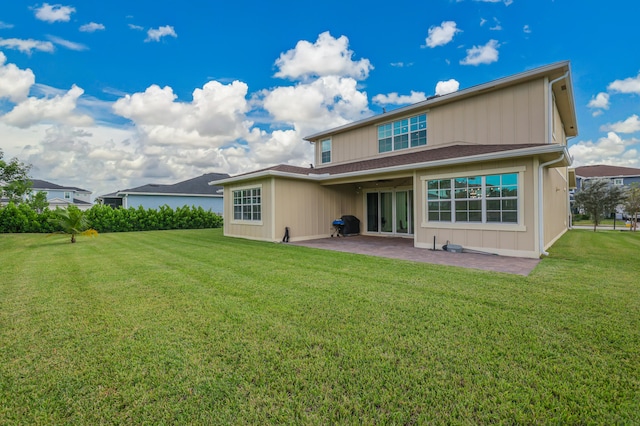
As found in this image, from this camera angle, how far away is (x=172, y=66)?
13344 mm

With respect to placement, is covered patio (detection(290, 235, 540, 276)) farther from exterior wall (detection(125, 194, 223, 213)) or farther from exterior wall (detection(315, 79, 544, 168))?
exterior wall (detection(125, 194, 223, 213))

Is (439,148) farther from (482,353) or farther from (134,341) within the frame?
(134,341)

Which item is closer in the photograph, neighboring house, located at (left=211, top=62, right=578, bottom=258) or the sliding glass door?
neighboring house, located at (left=211, top=62, right=578, bottom=258)

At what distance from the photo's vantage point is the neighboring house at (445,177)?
7.81 m

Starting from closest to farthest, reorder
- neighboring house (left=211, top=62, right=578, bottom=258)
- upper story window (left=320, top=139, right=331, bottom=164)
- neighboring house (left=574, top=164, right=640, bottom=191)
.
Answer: neighboring house (left=211, top=62, right=578, bottom=258)
upper story window (left=320, top=139, right=331, bottom=164)
neighboring house (left=574, top=164, right=640, bottom=191)

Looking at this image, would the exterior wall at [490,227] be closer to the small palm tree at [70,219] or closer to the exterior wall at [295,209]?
the exterior wall at [295,209]

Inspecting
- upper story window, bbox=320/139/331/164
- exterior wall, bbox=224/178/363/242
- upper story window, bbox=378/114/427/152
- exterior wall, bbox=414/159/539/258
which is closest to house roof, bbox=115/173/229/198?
exterior wall, bbox=224/178/363/242

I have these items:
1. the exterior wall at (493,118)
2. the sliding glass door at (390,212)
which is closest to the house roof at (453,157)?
the exterior wall at (493,118)

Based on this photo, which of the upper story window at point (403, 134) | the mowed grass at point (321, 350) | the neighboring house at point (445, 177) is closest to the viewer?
the mowed grass at point (321, 350)

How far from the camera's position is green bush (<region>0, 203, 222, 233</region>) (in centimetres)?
1529

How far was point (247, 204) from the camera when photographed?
12.9 meters

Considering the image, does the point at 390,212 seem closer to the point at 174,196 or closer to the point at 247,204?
the point at 247,204

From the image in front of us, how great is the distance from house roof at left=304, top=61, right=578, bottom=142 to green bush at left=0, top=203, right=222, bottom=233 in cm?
1066

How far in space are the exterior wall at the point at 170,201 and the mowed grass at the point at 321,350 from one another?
2201 centimetres
